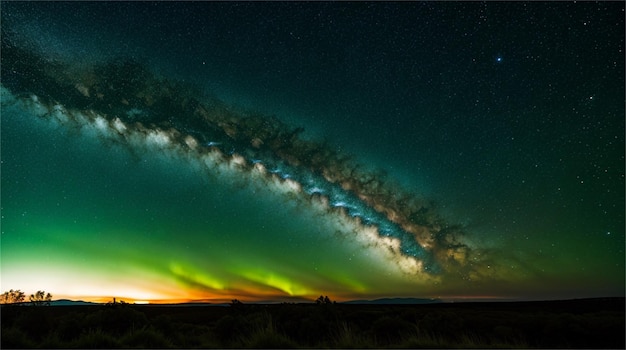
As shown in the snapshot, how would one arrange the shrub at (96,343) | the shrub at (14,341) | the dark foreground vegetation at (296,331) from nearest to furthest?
the shrub at (14,341)
the shrub at (96,343)
the dark foreground vegetation at (296,331)

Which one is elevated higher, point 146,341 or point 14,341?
point 14,341

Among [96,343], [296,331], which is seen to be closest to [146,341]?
[96,343]

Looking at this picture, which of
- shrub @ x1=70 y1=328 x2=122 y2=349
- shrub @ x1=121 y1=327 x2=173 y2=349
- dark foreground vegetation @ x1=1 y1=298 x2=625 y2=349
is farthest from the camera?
shrub @ x1=121 y1=327 x2=173 y2=349

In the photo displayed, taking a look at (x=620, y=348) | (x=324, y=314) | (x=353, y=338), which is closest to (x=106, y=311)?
(x=324, y=314)

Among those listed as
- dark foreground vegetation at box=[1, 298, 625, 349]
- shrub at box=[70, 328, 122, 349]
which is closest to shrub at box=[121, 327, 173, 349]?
dark foreground vegetation at box=[1, 298, 625, 349]

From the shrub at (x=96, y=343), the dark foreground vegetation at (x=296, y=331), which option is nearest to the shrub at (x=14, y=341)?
the dark foreground vegetation at (x=296, y=331)

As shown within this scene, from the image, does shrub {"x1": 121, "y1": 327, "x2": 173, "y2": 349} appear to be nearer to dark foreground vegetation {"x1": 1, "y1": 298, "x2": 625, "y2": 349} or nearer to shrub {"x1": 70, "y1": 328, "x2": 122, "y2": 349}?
dark foreground vegetation {"x1": 1, "y1": 298, "x2": 625, "y2": 349}

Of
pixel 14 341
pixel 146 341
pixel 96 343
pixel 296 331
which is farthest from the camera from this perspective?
pixel 296 331

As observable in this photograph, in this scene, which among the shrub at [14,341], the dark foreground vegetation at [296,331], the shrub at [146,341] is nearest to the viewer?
the shrub at [14,341]

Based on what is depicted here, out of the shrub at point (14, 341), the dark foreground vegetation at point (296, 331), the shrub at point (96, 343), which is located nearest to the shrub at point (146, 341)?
the dark foreground vegetation at point (296, 331)

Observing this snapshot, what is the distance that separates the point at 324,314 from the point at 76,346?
8.07 metres

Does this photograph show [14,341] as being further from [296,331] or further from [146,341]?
[296,331]

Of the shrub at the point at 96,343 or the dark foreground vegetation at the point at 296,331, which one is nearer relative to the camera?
the shrub at the point at 96,343

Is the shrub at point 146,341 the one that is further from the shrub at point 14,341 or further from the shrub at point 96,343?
the shrub at point 14,341
